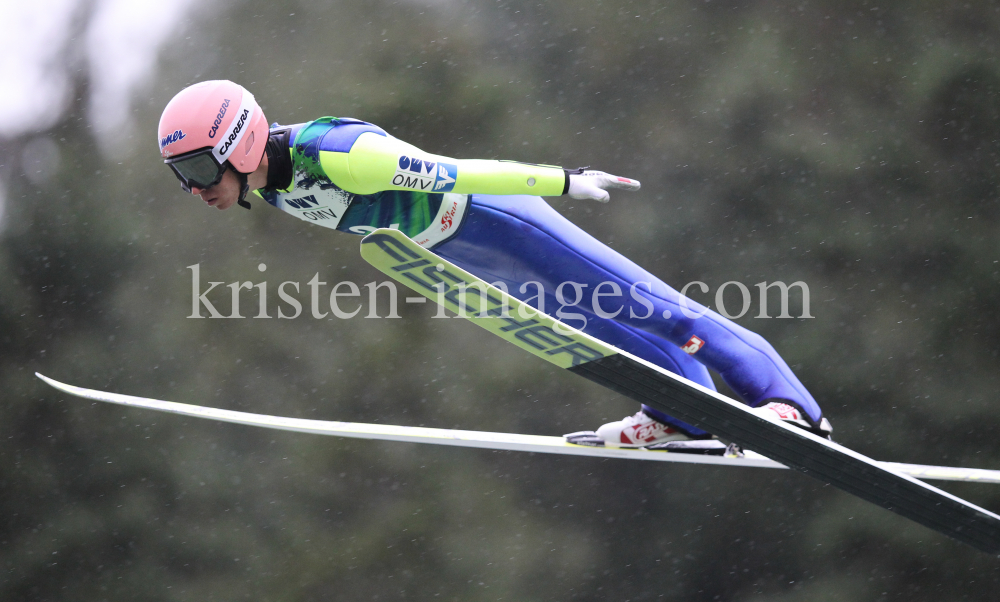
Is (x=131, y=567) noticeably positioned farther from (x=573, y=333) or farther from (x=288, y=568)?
(x=573, y=333)

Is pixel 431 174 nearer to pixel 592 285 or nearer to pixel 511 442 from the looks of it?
pixel 592 285

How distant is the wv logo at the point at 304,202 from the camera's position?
5.61ft

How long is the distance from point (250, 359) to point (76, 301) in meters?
1.01

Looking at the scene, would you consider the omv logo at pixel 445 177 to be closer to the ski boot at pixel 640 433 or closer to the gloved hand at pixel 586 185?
the gloved hand at pixel 586 185

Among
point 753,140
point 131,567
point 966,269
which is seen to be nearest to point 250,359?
point 131,567

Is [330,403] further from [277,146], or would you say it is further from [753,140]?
[277,146]

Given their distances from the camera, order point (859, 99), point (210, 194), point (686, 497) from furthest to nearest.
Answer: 1. point (686, 497)
2. point (859, 99)
3. point (210, 194)

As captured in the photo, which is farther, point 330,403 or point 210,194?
point 330,403

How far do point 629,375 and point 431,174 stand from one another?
0.56m

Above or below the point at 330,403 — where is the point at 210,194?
above

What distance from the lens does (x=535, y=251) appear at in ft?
6.07

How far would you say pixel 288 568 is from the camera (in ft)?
16.7

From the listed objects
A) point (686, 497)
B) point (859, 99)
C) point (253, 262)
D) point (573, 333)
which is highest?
point (859, 99)

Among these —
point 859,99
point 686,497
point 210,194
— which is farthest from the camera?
point 686,497
